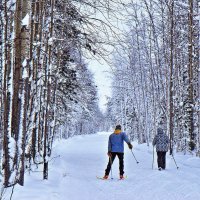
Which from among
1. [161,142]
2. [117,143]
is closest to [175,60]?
[161,142]

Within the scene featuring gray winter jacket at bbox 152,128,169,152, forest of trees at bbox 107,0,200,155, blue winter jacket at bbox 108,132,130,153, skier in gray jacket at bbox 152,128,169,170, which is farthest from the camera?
forest of trees at bbox 107,0,200,155

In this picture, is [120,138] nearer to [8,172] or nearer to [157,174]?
[157,174]

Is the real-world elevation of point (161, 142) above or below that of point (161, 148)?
above

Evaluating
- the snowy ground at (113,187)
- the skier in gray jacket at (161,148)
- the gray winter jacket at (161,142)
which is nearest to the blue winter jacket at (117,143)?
the snowy ground at (113,187)

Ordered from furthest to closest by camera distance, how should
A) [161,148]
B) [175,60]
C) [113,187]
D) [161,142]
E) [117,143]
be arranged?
[175,60], [161,142], [161,148], [117,143], [113,187]

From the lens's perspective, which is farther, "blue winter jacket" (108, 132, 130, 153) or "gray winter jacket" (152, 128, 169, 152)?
"gray winter jacket" (152, 128, 169, 152)

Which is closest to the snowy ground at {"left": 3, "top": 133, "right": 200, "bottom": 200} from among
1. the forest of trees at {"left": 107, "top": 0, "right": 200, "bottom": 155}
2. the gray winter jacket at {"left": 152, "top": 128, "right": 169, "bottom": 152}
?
the gray winter jacket at {"left": 152, "top": 128, "right": 169, "bottom": 152}

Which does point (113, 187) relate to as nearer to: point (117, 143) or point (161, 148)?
point (117, 143)

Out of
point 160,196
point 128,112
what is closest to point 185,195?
point 160,196

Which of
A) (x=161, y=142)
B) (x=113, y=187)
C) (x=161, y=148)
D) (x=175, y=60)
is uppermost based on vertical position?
(x=175, y=60)

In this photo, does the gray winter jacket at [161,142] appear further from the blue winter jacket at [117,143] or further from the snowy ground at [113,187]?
the blue winter jacket at [117,143]

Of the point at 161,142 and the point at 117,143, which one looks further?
the point at 161,142

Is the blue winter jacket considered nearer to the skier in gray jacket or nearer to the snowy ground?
the snowy ground

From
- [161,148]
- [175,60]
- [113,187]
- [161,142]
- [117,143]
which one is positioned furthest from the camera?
[175,60]
